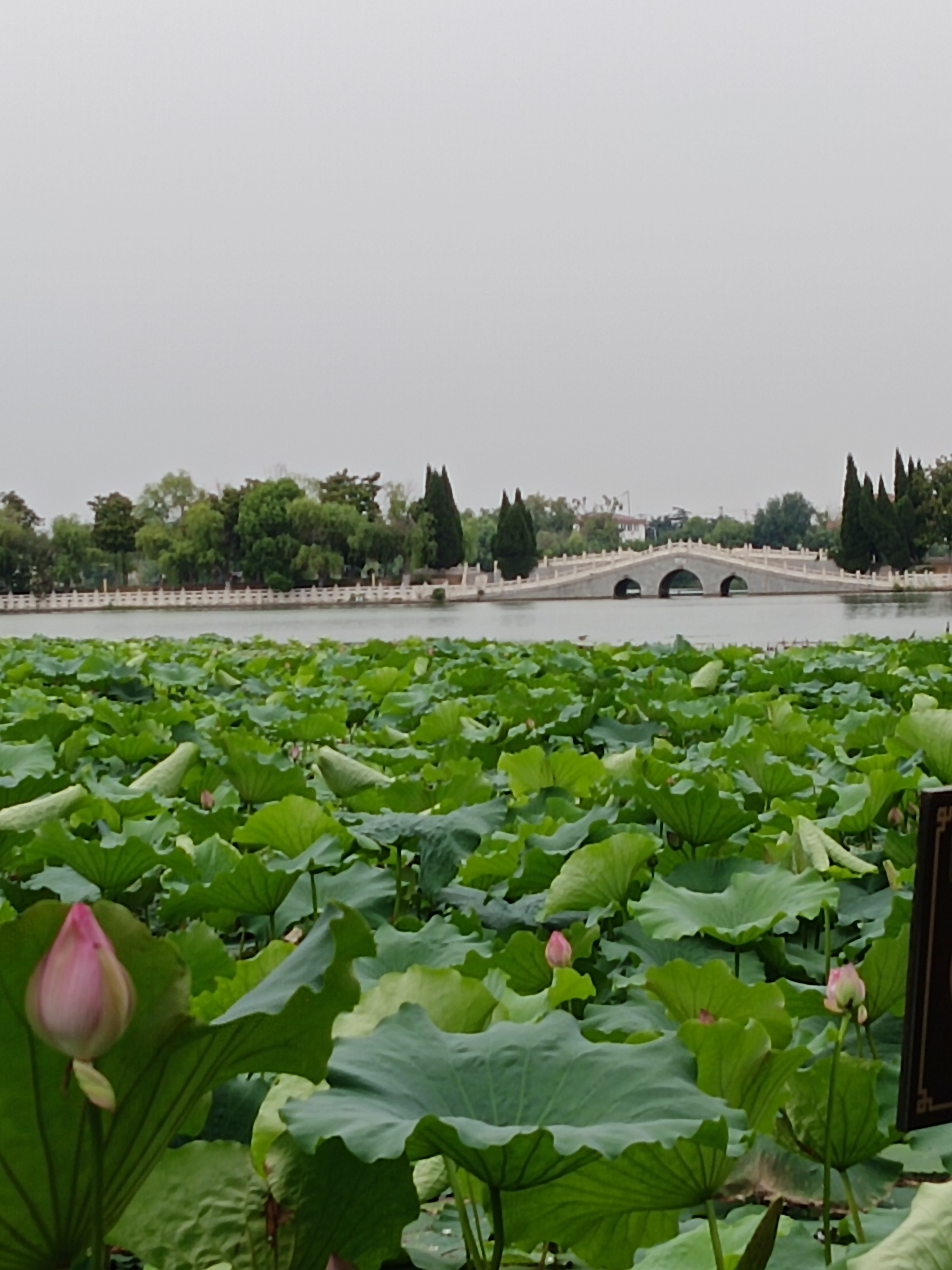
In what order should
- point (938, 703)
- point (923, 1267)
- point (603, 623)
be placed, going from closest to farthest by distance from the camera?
point (923, 1267)
point (938, 703)
point (603, 623)

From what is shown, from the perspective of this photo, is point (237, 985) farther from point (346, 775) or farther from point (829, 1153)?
point (346, 775)

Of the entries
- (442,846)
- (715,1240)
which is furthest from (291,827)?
(715,1240)

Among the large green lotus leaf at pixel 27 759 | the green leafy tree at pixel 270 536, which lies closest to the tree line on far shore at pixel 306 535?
the green leafy tree at pixel 270 536

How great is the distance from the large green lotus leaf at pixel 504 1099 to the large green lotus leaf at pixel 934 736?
1273mm

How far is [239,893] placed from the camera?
1.26 metres

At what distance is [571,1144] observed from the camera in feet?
1.71

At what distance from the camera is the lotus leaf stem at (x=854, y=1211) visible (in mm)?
715

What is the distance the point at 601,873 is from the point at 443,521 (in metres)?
48.1

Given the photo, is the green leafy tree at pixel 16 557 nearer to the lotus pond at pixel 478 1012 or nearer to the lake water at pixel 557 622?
the lake water at pixel 557 622

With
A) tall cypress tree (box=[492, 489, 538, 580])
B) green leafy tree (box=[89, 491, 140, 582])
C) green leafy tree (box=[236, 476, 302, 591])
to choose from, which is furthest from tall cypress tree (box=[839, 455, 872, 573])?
green leafy tree (box=[89, 491, 140, 582])

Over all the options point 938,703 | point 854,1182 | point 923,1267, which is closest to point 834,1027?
point 854,1182

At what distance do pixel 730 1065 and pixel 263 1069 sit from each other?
0.26m

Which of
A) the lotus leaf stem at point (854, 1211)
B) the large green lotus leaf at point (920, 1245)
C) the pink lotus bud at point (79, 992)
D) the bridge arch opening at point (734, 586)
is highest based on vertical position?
the bridge arch opening at point (734, 586)

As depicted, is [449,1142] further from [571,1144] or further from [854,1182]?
[854,1182]
